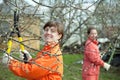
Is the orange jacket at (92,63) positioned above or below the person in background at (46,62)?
below

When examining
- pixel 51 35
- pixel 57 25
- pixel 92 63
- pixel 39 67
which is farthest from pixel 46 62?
pixel 92 63

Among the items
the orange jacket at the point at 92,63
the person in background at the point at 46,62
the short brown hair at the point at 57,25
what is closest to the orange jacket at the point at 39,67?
the person in background at the point at 46,62

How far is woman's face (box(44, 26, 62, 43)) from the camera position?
400cm

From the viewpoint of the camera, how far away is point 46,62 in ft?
13.0

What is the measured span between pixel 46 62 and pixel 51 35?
29 cm

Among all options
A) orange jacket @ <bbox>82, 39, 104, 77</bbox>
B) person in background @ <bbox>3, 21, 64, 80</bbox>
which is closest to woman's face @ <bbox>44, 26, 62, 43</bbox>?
person in background @ <bbox>3, 21, 64, 80</bbox>

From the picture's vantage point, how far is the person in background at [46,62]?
392cm

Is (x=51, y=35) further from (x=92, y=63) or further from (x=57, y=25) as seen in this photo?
(x=92, y=63)

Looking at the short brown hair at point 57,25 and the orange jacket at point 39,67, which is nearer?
the orange jacket at point 39,67

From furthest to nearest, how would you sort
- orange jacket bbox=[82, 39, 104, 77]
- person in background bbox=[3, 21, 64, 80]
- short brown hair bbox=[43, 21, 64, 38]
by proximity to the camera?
orange jacket bbox=[82, 39, 104, 77] → short brown hair bbox=[43, 21, 64, 38] → person in background bbox=[3, 21, 64, 80]

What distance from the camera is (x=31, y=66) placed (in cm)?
400

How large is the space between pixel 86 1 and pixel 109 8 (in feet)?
3.83

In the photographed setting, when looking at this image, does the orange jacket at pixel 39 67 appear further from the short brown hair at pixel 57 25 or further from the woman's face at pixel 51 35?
the short brown hair at pixel 57 25

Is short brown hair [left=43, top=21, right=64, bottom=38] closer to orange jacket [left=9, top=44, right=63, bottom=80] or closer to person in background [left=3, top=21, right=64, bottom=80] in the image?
person in background [left=3, top=21, right=64, bottom=80]
